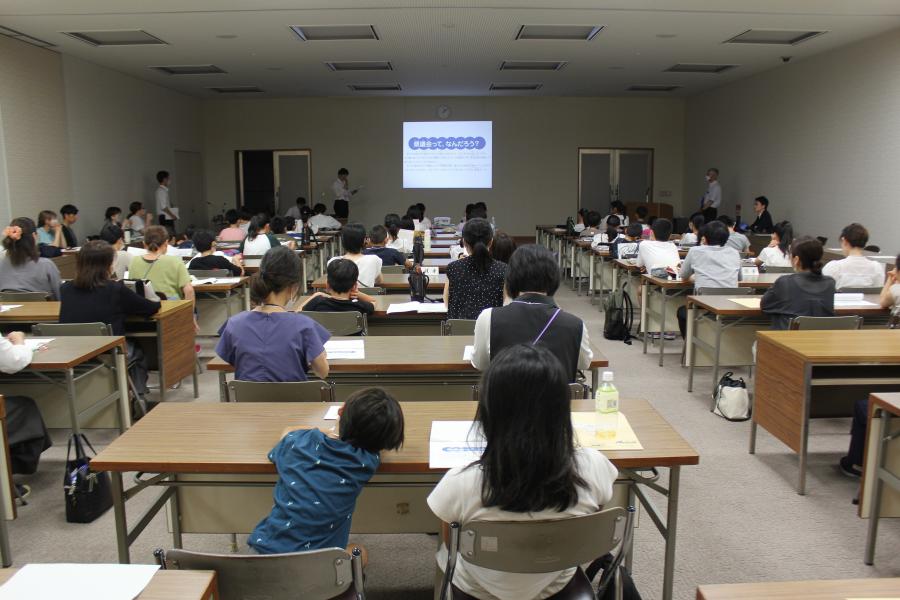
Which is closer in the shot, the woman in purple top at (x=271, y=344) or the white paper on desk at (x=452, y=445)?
the white paper on desk at (x=452, y=445)

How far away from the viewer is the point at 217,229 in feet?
50.3

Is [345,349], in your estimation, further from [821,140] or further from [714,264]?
[821,140]

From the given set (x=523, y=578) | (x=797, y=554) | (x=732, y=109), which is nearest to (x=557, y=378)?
(x=523, y=578)

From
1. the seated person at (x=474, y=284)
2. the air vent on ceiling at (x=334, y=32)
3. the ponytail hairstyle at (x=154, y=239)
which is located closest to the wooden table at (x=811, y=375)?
the seated person at (x=474, y=284)

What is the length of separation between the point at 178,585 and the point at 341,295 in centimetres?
261

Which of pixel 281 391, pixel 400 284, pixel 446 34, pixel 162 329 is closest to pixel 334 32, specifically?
pixel 446 34

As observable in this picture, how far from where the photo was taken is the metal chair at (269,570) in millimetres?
1575

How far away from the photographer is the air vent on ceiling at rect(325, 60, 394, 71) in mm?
10594

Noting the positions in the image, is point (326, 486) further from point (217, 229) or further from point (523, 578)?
point (217, 229)

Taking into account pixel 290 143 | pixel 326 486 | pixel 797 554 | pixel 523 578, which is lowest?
pixel 797 554

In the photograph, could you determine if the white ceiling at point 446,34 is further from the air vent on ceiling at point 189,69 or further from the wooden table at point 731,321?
the wooden table at point 731,321

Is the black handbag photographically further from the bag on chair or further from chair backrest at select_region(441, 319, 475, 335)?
the bag on chair

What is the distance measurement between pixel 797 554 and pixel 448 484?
6.68 feet

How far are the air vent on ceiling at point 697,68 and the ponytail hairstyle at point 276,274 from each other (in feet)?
31.7
